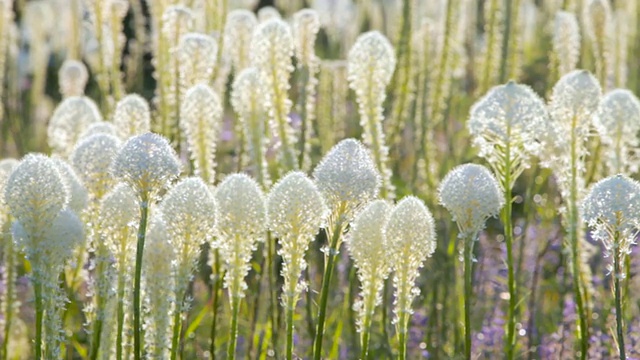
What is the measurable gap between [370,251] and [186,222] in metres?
0.50

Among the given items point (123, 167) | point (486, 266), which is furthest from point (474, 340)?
point (123, 167)

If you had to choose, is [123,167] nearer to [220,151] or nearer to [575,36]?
[575,36]

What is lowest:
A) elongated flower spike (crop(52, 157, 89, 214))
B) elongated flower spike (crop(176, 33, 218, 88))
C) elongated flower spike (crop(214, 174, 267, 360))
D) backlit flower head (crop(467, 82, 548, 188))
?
elongated flower spike (crop(214, 174, 267, 360))

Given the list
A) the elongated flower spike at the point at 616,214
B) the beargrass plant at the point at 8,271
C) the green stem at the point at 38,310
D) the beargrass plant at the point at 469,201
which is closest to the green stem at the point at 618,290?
the elongated flower spike at the point at 616,214

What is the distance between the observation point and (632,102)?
10.6 feet

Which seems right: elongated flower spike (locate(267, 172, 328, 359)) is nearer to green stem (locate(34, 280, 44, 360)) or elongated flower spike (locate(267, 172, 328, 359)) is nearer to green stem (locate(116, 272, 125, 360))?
green stem (locate(116, 272, 125, 360))

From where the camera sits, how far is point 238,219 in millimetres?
2340

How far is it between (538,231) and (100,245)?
3418 mm

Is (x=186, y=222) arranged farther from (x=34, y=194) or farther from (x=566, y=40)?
(x=566, y=40)

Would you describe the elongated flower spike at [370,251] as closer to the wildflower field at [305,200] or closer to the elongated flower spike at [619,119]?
the wildflower field at [305,200]

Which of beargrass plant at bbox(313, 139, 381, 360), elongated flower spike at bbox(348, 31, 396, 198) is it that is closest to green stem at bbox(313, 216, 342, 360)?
beargrass plant at bbox(313, 139, 381, 360)

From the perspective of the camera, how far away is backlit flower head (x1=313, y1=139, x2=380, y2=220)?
88.4 inches

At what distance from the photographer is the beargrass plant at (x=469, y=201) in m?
2.33

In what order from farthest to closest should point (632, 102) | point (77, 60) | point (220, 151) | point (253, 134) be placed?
1. point (220, 151)
2. point (77, 60)
3. point (253, 134)
4. point (632, 102)
